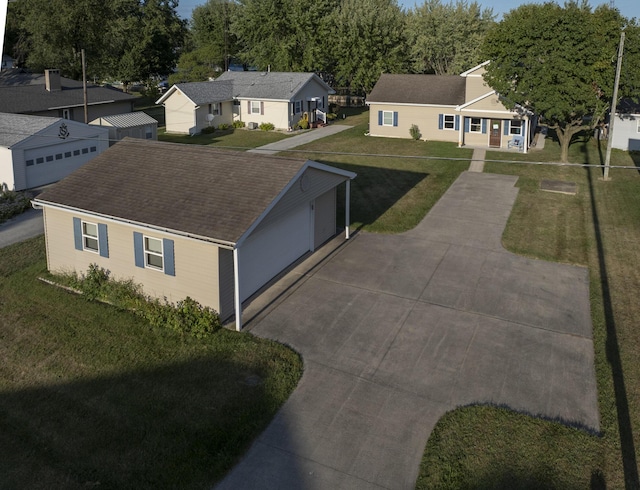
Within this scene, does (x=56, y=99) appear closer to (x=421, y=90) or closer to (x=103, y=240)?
(x=421, y=90)

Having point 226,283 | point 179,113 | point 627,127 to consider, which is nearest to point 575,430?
point 226,283

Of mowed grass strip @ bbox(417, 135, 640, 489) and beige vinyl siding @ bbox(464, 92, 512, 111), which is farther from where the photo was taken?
beige vinyl siding @ bbox(464, 92, 512, 111)

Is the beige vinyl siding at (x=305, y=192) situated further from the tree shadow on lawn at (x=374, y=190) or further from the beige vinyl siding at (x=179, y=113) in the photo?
the beige vinyl siding at (x=179, y=113)

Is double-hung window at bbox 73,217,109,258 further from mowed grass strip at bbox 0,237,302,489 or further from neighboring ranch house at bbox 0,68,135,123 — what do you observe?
neighboring ranch house at bbox 0,68,135,123

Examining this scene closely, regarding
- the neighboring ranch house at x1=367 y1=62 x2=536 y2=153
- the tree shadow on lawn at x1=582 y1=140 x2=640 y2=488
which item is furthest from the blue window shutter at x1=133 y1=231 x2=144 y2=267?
the neighboring ranch house at x1=367 y1=62 x2=536 y2=153

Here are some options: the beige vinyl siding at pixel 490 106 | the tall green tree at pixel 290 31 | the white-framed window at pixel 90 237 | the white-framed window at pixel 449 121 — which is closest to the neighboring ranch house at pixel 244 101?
the tall green tree at pixel 290 31

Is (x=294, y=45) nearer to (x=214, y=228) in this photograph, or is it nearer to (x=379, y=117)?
(x=379, y=117)
